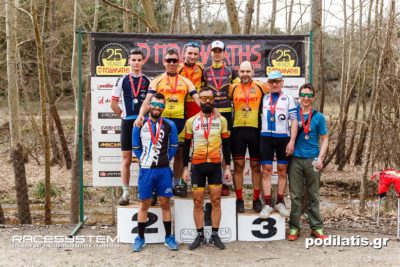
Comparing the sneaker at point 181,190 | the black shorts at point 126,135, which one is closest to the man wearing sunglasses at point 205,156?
the sneaker at point 181,190

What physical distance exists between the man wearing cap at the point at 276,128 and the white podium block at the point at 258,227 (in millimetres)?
126

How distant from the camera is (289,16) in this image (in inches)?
836

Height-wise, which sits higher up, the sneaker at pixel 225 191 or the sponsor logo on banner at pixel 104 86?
the sponsor logo on banner at pixel 104 86

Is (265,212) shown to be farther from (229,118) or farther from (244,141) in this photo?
(229,118)

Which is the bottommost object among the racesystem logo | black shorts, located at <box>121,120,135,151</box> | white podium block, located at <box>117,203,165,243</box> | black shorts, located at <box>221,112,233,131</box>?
the racesystem logo

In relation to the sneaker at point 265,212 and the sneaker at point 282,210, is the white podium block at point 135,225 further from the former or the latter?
the sneaker at point 282,210

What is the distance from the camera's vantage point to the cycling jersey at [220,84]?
6.86 metres

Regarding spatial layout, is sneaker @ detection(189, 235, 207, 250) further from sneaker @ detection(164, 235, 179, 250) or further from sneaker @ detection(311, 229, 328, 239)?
sneaker @ detection(311, 229, 328, 239)

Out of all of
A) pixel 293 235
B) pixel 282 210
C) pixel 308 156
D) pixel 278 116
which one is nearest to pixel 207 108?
pixel 278 116

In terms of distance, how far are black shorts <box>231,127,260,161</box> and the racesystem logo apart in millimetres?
2143

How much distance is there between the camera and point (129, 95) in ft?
22.7

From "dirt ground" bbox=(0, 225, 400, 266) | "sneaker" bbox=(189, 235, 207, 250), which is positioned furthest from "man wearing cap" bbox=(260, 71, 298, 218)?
"sneaker" bbox=(189, 235, 207, 250)

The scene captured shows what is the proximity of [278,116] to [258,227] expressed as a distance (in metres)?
1.67

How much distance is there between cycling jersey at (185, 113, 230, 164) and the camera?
6.44 metres
